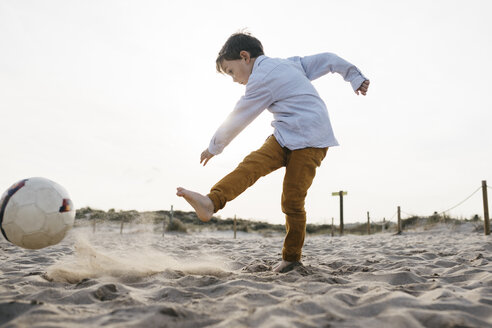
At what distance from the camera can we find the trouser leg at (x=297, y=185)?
Answer: 2625 millimetres

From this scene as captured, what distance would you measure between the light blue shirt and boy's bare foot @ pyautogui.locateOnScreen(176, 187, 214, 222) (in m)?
0.51

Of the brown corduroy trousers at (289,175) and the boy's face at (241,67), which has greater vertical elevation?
the boy's face at (241,67)

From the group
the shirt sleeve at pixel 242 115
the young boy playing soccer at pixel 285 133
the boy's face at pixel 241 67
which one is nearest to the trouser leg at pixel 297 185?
the young boy playing soccer at pixel 285 133

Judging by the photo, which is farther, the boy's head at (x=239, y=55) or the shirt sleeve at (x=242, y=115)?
the boy's head at (x=239, y=55)

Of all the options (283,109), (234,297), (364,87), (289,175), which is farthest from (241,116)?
(234,297)

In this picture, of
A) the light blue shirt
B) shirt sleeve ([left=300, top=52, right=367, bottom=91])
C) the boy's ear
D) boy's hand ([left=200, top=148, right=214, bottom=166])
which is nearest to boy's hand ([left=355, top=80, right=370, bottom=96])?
shirt sleeve ([left=300, top=52, right=367, bottom=91])

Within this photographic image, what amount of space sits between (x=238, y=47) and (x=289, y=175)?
1094mm

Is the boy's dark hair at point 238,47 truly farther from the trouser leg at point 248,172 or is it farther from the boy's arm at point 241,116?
the trouser leg at point 248,172

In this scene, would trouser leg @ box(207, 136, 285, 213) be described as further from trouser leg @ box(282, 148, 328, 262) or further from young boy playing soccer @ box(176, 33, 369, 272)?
trouser leg @ box(282, 148, 328, 262)

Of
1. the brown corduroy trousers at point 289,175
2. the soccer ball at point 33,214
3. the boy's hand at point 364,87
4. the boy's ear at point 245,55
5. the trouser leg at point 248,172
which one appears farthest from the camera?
the boy's hand at point 364,87

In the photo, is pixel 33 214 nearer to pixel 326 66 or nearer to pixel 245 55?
pixel 245 55

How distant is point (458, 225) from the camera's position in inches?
600

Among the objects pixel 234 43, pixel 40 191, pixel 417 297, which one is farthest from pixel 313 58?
pixel 40 191

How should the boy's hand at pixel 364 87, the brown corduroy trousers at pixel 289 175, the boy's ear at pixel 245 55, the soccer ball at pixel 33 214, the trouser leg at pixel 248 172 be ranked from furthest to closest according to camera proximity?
the boy's hand at pixel 364 87
the boy's ear at pixel 245 55
the brown corduroy trousers at pixel 289 175
the trouser leg at pixel 248 172
the soccer ball at pixel 33 214
